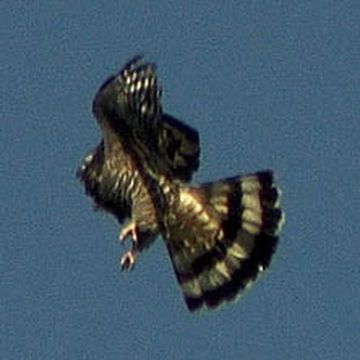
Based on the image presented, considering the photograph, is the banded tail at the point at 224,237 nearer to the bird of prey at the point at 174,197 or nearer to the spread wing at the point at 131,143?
the bird of prey at the point at 174,197

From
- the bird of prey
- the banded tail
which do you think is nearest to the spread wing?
the bird of prey

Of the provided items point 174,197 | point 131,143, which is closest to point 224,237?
point 174,197

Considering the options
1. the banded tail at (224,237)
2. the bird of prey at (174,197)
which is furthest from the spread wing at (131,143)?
the banded tail at (224,237)

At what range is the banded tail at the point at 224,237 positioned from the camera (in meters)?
18.5

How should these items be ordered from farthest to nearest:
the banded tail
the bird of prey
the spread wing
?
the banded tail
the bird of prey
the spread wing

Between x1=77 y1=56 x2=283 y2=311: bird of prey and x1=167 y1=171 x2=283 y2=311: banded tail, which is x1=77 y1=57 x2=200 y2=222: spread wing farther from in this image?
x1=167 y1=171 x2=283 y2=311: banded tail

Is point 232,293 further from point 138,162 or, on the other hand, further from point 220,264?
point 138,162

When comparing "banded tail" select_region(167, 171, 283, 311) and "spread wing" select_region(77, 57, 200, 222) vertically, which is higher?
"spread wing" select_region(77, 57, 200, 222)

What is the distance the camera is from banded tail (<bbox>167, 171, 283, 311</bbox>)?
1845 centimetres

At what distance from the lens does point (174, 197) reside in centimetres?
1806

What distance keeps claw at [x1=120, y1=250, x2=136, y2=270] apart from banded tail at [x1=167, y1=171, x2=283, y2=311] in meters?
0.51

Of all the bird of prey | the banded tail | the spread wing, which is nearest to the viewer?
the spread wing

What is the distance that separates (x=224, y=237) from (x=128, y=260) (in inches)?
43.2

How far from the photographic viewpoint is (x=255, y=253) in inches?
733
